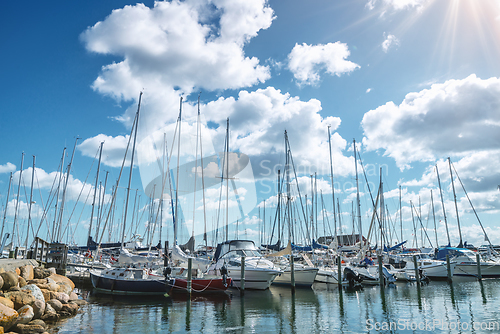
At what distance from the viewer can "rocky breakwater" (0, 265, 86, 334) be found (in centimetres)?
1196

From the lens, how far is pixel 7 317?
1134 centimetres

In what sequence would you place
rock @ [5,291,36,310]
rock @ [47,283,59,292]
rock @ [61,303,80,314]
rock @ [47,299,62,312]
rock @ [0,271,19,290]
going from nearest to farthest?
1. rock @ [5,291,36,310]
2. rock @ [0,271,19,290]
3. rock @ [47,299,62,312]
4. rock @ [61,303,80,314]
5. rock @ [47,283,59,292]

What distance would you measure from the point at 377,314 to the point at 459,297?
32.4 feet

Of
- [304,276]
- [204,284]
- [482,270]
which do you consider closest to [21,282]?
[204,284]

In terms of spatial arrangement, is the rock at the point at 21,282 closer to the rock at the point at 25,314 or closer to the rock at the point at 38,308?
the rock at the point at 38,308

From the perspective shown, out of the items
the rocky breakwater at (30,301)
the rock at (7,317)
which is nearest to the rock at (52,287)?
the rocky breakwater at (30,301)

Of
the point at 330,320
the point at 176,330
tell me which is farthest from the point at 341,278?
the point at 176,330

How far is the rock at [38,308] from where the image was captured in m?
14.3

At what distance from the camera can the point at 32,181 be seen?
1731 inches

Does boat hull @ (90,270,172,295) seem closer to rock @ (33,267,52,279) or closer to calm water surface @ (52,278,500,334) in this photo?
calm water surface @ (52,278,500,334)

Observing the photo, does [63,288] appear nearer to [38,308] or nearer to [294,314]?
[38,308]

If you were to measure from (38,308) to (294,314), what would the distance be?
482 inches

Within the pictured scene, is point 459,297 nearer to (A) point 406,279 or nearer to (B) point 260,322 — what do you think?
(A) point 406,279

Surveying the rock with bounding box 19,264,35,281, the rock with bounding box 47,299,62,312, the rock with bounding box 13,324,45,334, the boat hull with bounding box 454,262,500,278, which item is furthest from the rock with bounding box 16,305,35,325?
the boat hull with bounding box 454,262,500,278
